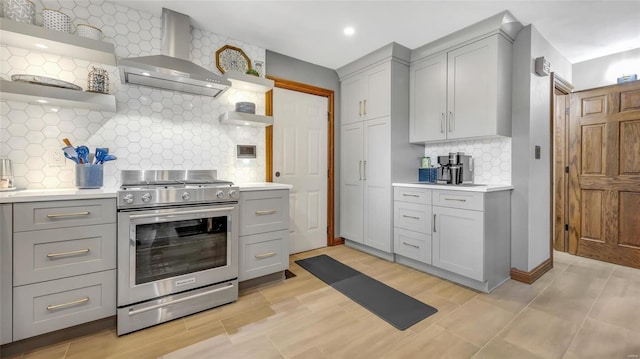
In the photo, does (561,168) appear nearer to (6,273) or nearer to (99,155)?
(99,155)

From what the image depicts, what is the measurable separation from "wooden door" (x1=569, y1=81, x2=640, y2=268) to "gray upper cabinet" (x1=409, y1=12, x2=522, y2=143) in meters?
1.39

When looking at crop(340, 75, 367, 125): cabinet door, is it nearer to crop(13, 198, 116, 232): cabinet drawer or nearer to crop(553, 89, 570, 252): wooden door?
crop(553, 89, 570, 252): wooden door

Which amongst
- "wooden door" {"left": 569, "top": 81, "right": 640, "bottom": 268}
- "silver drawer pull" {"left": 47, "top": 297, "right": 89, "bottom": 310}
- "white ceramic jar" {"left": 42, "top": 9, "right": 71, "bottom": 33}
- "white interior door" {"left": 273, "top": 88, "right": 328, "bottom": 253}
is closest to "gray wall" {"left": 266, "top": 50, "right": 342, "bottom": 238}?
"white interior door" {"left": 273, "top": 88, "right": 328, "bottom": 253}

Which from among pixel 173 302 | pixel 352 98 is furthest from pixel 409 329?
pixel 352 98

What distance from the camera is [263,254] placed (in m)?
2.50

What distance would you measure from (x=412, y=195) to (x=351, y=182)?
3.15 ft

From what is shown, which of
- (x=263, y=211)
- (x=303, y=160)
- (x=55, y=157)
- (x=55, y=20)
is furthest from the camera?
(x=303, y=160)

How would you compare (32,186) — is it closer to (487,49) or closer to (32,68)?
(32,68)

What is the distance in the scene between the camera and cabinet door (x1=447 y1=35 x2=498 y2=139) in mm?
2574

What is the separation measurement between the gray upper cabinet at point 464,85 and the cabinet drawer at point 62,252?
10.2 feet

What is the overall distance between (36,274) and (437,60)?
3.81 m

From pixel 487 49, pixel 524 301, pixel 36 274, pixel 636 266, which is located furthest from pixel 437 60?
pixel 36 274

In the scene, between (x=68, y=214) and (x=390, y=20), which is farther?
(x=390, y=20)

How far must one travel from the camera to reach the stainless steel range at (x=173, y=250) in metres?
1.84
